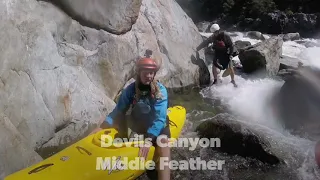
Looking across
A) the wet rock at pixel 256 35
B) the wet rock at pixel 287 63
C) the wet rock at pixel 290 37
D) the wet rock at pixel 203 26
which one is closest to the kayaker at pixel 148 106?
the wet rock at pixel 287 63

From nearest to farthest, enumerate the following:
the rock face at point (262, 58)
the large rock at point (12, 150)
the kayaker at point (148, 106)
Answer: the kayaker at point (148, 106)
the large rock at point (12, 150)
the rock face at point (262, 58)

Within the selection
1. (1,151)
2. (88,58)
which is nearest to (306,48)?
(88,58)

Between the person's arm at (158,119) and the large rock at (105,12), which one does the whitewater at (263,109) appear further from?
the large rock at (105,12)

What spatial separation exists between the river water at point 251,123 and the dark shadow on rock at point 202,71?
0.32 m

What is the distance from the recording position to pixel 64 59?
19.7ft

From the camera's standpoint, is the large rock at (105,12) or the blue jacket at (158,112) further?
the large rock at (105,12)

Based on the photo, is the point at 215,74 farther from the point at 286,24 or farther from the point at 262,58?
the point at 286,24

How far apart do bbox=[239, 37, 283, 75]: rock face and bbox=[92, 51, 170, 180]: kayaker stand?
6464 millimetres

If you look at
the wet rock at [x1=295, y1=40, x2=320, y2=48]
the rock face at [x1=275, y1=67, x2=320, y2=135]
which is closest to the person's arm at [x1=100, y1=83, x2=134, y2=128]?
the rock face at [x1=275, y1=67, x2=320, y2=135]

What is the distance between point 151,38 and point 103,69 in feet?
6.23

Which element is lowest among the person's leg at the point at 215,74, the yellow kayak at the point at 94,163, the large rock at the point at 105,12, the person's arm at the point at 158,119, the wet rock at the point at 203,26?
the wet rock at the point at 203,26

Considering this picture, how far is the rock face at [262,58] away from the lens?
9820 mm

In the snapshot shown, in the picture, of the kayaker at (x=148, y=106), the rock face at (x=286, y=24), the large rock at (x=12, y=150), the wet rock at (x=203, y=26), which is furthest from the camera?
the wet rock at (x=203, y=26)

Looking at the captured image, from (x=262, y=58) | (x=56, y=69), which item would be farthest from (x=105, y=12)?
(x=262, y=58)
